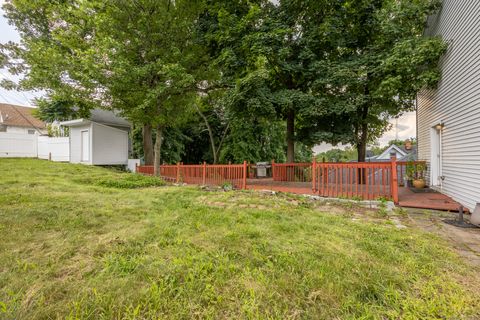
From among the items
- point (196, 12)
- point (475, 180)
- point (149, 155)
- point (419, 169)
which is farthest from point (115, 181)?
point (419, 169)

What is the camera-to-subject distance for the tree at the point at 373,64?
22.6ft

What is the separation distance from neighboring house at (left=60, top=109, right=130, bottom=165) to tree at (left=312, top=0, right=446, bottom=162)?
1144 cm

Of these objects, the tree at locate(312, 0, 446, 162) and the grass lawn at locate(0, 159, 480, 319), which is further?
the tree at locate(312, 0, 446, 162)

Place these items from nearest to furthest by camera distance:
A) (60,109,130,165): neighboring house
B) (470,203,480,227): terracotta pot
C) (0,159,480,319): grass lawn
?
1. (0,159,480,319): grass lawn
2. (470,203,480,227): terracotta pot
3. (60,109,130,165): neighboring house

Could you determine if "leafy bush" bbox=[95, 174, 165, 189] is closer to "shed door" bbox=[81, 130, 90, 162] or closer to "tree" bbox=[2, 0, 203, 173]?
"tree" bbox=[2, 0, 203, 173]

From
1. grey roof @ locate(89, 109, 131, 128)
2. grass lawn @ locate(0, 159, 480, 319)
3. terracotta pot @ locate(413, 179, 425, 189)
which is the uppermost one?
grey roof @ locate(89, 109, 131, 128)

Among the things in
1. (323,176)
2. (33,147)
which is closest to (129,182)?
(323,176)

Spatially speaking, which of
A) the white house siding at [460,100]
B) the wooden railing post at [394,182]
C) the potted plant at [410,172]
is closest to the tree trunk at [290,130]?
the potted plant at [410,172]

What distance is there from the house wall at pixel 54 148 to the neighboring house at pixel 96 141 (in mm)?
411

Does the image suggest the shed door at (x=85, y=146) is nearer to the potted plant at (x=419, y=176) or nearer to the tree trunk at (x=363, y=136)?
the tree trunk at (x=363, y=136)

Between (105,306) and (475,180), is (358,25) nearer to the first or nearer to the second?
(475,180)

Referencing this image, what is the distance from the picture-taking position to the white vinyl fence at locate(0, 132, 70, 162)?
12703 mm

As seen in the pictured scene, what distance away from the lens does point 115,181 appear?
7.87 metres

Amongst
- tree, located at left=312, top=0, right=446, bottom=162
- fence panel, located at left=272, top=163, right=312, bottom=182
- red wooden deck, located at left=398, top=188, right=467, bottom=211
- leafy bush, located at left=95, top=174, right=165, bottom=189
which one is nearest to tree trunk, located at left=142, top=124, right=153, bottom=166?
leafy bush, located at left=95, top=174, right=165, bottom=189
